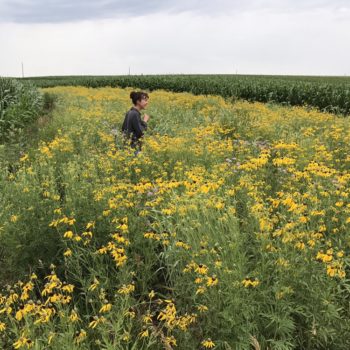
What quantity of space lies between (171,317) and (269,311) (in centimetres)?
81

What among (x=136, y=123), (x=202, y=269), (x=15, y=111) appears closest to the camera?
(x=202, y=269)

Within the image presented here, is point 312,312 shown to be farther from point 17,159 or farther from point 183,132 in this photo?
point 17,159

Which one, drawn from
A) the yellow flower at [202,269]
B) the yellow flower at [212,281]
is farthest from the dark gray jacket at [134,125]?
the yellow flower at [212,281]

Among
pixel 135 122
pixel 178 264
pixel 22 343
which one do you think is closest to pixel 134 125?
pixel 135 122

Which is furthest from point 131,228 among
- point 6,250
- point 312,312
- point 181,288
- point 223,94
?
point 223,94

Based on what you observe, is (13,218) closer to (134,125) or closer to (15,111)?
(134,125)

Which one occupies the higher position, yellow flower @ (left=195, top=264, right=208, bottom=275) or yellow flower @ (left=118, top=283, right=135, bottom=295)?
yellow flower @ (left=195, top=264, right=208, bottom=275)

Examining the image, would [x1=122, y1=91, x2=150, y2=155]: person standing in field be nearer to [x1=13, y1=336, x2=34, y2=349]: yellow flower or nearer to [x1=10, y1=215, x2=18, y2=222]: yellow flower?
[x1=10, y1=215, x2=18, y2=222]: yellow flower

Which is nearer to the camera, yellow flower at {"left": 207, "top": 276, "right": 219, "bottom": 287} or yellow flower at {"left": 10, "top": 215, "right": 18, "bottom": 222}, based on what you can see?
yellow flower at {"left": 207, "top": 276, "right": 219, "bottom": 287}

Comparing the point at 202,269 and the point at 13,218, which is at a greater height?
the point at 202,269

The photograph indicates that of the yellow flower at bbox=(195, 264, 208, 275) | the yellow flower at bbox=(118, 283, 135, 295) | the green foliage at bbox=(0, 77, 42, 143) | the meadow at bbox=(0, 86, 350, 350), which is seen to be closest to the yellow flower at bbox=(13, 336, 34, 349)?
the meadow at bbox=(0, 86, 350, 350)

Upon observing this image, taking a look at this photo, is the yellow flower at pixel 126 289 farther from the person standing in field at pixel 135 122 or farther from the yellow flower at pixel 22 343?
the person standing in field at pixel 135 122

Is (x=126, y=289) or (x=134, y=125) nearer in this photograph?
(x=126, y=289)

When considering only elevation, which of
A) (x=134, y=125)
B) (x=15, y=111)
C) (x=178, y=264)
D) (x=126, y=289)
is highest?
(x=134, y=125)
